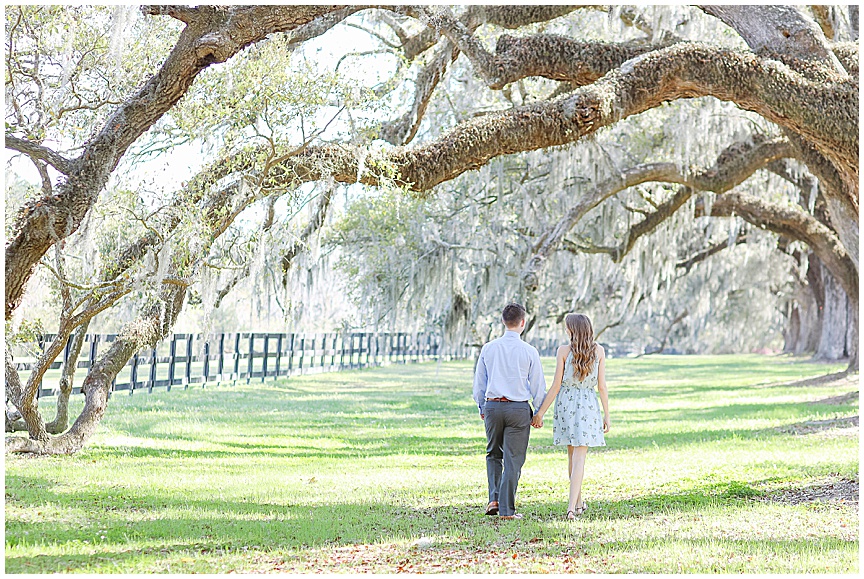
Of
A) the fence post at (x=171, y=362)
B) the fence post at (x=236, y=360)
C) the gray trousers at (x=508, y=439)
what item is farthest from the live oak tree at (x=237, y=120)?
the fence post at (x=236, y=360)

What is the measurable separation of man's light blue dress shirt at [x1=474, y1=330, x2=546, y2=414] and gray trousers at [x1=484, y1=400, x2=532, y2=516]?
7 cm

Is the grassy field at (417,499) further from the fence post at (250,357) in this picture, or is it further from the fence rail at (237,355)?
the fence post at (250,357)

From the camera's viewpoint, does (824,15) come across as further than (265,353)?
No

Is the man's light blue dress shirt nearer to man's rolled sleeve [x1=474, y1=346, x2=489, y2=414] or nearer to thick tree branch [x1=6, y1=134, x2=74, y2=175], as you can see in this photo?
man's rolled sleeve [x1=474, y1=346, x2=489, y2=414]

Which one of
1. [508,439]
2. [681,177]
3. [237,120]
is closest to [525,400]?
[508,439]

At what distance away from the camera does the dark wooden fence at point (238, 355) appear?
16766 millimetres

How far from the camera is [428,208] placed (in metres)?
17.6

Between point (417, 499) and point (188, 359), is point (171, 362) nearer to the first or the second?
point (188, 359)

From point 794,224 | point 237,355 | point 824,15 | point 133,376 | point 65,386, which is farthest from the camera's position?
point 237,355

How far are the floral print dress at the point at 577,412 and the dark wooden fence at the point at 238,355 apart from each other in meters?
5.25

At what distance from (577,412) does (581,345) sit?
46cm

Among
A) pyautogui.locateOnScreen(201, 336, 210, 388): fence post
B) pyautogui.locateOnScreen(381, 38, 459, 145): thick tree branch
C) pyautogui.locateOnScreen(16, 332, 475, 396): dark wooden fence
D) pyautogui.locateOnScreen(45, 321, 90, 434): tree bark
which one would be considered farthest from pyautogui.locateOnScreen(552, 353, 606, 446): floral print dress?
pyautogui.locateOnScreen(201, 336, 210, 388): fence post

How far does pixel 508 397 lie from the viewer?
5.76 m

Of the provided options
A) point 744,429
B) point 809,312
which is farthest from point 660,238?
point 809,312
